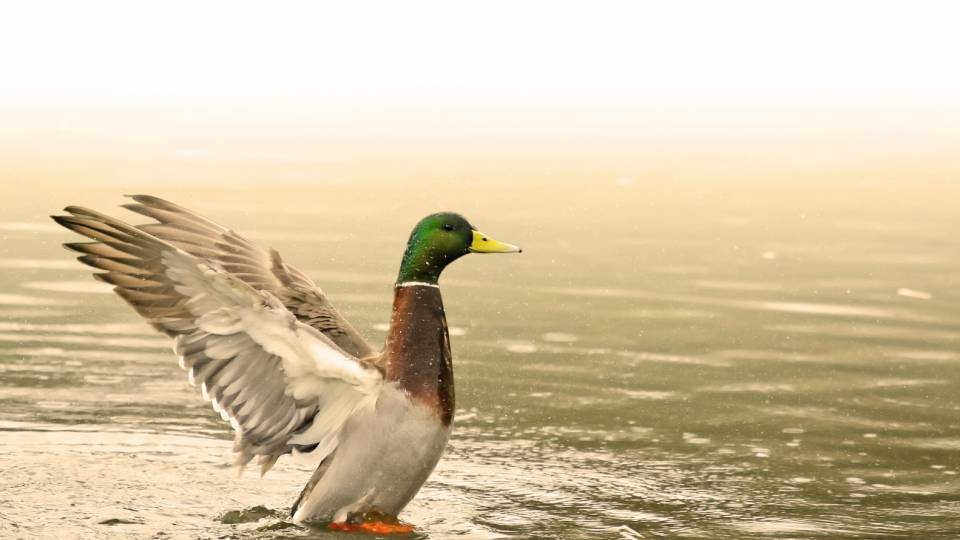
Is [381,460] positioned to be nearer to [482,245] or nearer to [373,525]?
[373,525]

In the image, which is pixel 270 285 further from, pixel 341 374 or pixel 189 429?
pixel 341 374

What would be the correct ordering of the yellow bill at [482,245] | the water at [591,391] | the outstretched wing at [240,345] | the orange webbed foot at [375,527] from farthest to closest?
the water at [591,391] < the yellow bill at [482,245] < the orange webbed foot at [375,527] < the outstretched wing at [240,345]

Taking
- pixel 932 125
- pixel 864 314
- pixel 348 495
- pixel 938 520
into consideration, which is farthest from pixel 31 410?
pixel 932 125

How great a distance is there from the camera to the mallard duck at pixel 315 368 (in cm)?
712

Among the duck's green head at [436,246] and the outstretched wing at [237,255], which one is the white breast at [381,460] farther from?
the outstretched wing at [237,255]

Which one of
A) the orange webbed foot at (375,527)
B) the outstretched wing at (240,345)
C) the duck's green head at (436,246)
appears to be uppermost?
the duck's green head at (436,246)

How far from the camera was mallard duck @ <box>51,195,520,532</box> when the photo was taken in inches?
280

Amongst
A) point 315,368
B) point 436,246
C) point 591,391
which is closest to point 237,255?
point 436,246

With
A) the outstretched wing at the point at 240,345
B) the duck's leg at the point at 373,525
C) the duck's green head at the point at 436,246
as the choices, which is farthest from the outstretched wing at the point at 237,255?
the duck's leg at the point at 373,525

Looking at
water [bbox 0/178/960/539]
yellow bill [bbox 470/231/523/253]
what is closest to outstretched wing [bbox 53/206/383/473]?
water [bbox 0/178/960/539]

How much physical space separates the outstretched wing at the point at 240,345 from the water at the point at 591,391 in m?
0.50

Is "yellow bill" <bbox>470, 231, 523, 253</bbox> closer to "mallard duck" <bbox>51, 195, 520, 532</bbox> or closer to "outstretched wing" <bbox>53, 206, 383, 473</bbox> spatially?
"mallard duck" <bbox>51, 195, 520, 532</bbox>

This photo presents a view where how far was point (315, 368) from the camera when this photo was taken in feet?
24.0

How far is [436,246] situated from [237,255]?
1677mm
